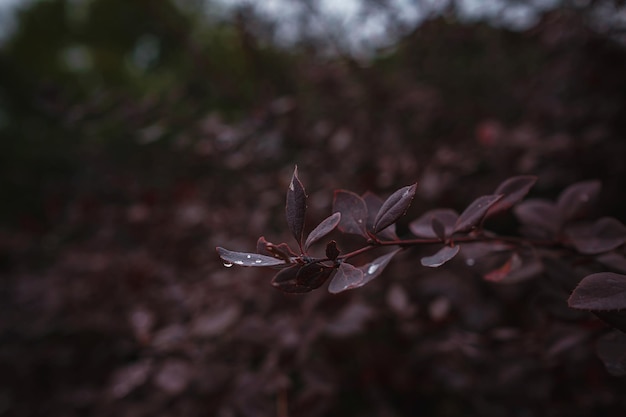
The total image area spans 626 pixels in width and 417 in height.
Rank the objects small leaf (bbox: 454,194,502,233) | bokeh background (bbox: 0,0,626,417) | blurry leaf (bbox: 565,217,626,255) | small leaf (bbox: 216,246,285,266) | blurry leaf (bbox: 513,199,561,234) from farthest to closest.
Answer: bokeh background (bbox: 0,0,626,417) → blurry leaf (bbox: 513,199,561,234) → blurry leaf (bbox: 565,217,626,255) → small leaf (bbox: 454,194,502,233) → small leaf (bbox: 216,246,285,266)

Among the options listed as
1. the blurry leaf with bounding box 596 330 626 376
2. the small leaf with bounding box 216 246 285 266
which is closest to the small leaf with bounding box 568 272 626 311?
the blurry leaf with bounding box 596 330 626 376

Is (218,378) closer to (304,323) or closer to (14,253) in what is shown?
(304,323)

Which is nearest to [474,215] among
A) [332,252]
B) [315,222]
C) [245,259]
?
[332,252]

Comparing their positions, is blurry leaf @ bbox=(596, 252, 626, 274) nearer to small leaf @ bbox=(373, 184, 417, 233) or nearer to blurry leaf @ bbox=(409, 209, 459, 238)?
blurry leaf @ bbox=(409, 209, 459, 238)

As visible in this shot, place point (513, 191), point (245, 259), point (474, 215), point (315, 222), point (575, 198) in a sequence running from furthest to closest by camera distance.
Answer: point (315, 222)
point (575, 198)
point (513, 191)
point (474, 215)
point (245, 259)

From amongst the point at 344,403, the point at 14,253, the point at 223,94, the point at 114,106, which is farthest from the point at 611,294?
the point at 14,253

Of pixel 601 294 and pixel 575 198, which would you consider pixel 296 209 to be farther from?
pixel 575 198
